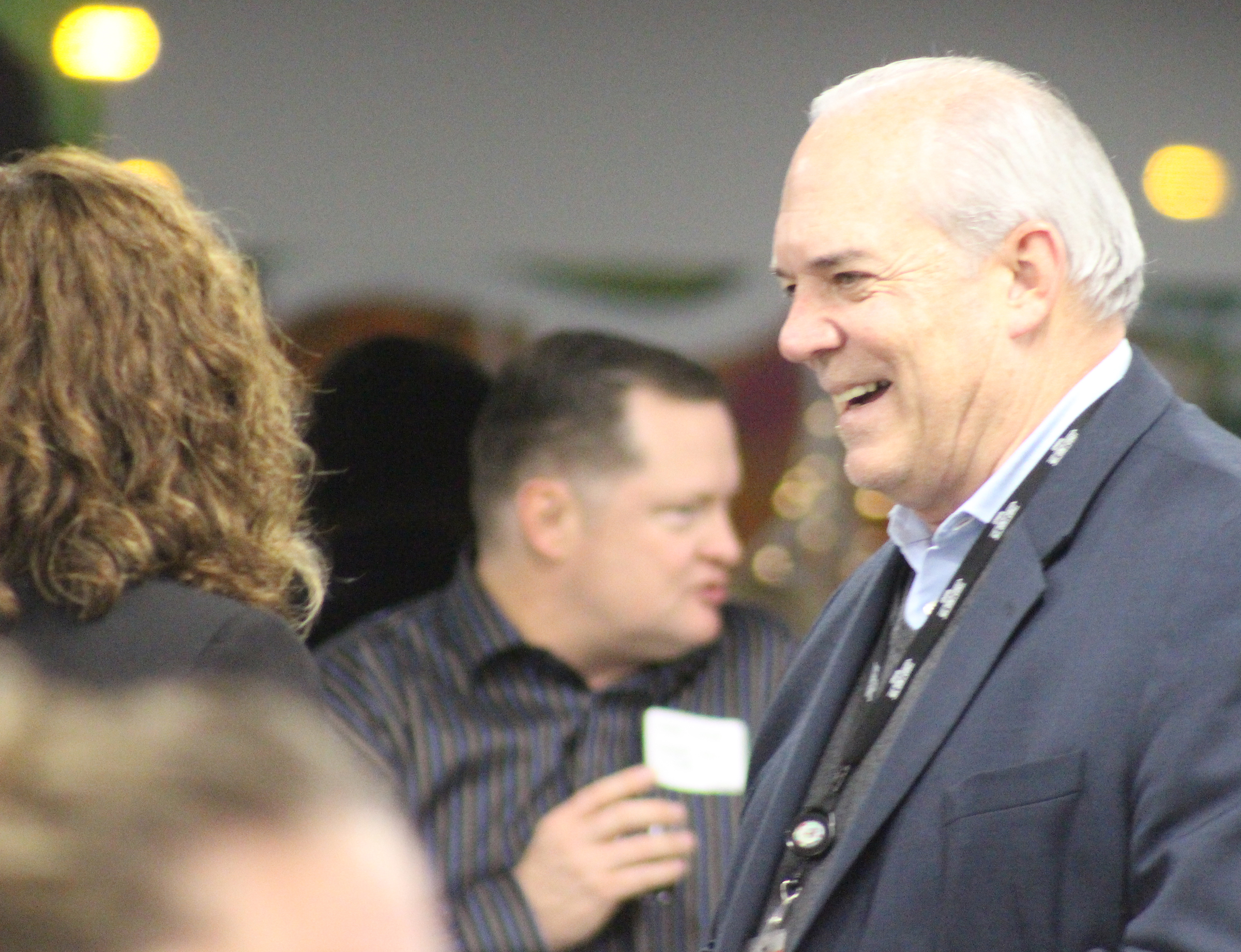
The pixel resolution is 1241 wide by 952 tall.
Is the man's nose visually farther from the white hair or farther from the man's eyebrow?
the white hair

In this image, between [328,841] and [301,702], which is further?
[301,702]

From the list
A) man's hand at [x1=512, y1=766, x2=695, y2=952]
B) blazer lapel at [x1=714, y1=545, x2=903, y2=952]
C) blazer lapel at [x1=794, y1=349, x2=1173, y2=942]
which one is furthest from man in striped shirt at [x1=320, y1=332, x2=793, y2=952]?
blazer lapel at [x1=794, y1=349, x2=1173, y2=942]

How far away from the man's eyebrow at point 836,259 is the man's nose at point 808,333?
42mm

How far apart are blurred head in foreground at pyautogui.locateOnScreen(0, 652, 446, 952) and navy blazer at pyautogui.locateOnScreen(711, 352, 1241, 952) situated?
2.96 ft

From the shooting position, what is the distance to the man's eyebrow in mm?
1758

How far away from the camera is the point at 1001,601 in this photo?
1.53m

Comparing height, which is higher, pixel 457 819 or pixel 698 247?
pixel 698 247

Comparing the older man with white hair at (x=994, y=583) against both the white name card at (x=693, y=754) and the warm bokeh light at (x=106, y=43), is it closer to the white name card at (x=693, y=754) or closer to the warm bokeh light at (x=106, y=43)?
the white name card at (x=693, y=754)

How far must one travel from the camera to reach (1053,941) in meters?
1.43

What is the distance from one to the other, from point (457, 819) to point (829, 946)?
3.99 ft

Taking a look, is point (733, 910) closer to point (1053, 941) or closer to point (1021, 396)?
point (1053, 941)

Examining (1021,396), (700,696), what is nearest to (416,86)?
(700,696)

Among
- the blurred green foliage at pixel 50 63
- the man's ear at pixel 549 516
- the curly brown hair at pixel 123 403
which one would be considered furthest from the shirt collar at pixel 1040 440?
the blurred green foliage at pixel 50 63

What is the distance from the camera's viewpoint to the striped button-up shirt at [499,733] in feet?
8.57
